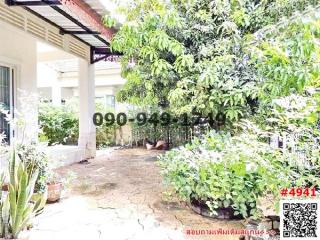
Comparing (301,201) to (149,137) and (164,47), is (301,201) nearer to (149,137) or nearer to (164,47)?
(164,47)

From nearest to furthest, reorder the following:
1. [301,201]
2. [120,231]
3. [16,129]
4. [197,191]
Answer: [301,201] < [120,231] < [197,191] < [16,129]

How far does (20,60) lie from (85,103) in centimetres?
346

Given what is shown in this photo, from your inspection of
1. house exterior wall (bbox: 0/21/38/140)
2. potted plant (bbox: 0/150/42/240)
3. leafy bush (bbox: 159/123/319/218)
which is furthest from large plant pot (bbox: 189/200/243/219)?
house exterior wall (bbox: 0/21/38/140)

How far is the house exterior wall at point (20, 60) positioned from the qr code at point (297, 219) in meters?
4.65

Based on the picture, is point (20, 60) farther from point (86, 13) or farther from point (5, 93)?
point (86, 13)

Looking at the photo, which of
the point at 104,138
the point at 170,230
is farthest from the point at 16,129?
the point at 104,138

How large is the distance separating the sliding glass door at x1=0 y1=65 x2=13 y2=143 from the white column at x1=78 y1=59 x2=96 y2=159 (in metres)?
3.43

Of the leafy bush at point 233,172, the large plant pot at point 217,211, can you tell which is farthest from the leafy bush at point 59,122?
the large plant pot at point 217,211

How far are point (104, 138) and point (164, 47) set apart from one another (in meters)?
9.62

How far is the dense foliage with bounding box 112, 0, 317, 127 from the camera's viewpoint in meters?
5.21

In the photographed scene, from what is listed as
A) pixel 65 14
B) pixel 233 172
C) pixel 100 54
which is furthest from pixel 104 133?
pixel 233 172

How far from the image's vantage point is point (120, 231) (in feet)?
13.7

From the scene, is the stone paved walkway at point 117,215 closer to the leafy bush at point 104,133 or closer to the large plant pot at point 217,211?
the large plant pot at point 217,211

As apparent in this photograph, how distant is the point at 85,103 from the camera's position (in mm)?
10117
